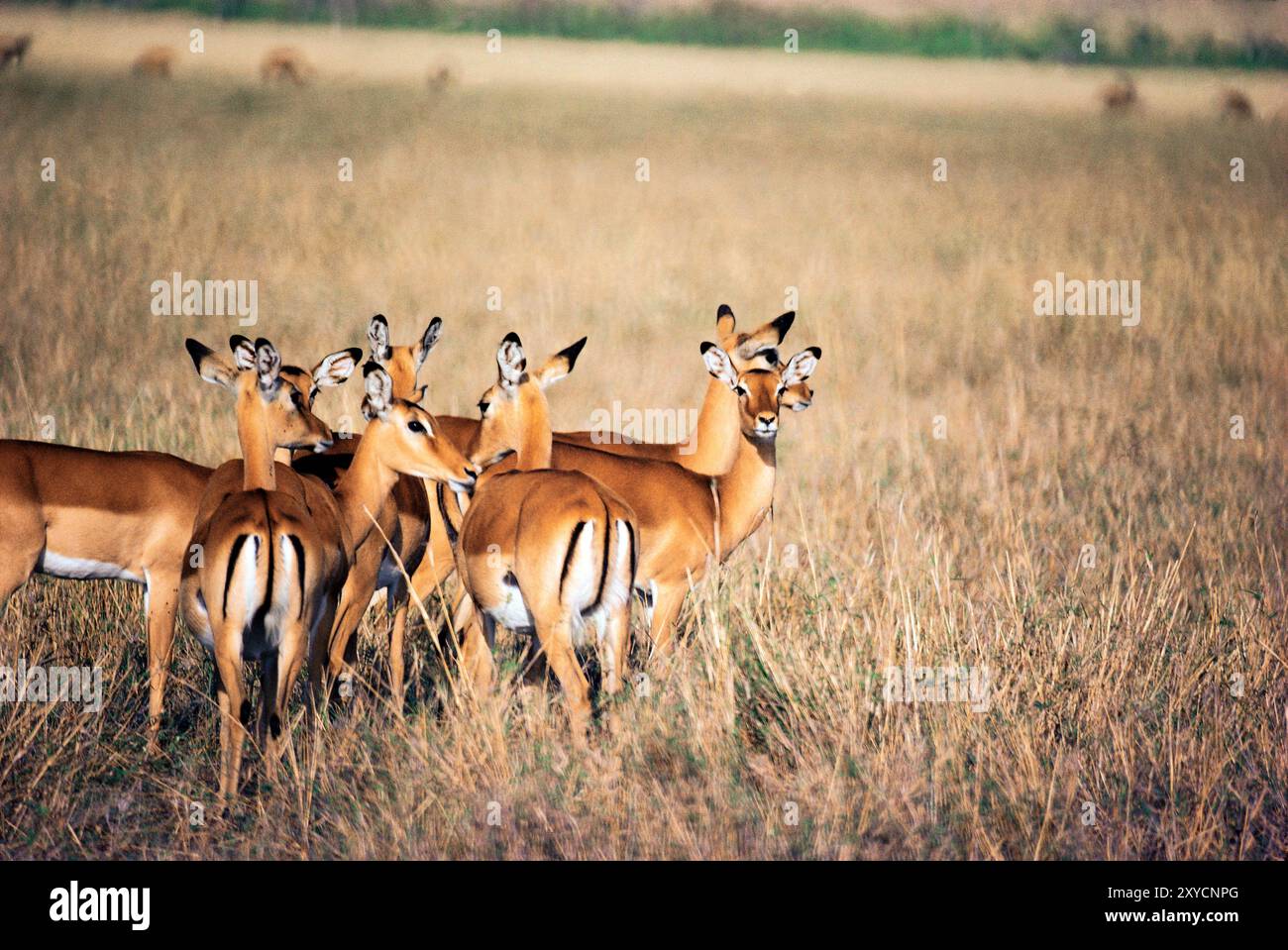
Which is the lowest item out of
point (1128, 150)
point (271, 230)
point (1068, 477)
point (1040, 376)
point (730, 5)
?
point (1068, 477)

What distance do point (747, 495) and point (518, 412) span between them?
1088mm

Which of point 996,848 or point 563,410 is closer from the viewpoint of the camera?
point 996,848

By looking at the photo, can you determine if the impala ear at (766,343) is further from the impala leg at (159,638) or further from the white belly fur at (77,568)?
the white belly fur at (77,568)

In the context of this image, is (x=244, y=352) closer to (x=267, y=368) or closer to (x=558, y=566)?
(x=267, y=368)

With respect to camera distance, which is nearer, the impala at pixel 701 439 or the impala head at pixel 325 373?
the impala head at pixel 325 373

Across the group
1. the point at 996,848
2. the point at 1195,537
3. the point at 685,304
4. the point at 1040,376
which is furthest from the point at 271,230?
the point at 996,848

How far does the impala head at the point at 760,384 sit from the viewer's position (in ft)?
24.3

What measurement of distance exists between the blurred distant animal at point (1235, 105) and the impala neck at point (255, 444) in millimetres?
27056

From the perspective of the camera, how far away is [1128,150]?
1049 inches

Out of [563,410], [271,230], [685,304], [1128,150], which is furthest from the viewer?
[1128,150]

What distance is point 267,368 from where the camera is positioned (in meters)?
6.60

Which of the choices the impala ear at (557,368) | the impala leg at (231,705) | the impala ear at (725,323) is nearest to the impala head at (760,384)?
the impala ear at (557,368)

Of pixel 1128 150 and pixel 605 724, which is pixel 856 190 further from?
pixel 605 724

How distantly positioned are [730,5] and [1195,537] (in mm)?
33141
